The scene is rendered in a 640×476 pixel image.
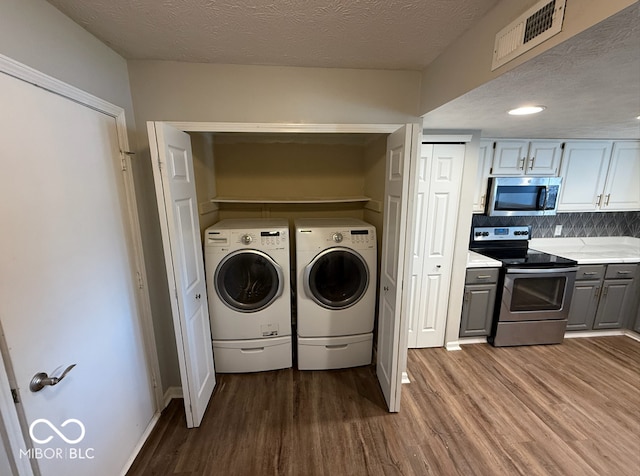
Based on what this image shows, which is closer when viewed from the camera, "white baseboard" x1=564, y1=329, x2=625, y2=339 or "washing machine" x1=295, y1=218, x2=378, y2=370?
"washing machine" x1=295, y1=218, x2=378, y2=370

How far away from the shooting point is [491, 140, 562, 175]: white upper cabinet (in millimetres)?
2680

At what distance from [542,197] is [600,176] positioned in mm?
774

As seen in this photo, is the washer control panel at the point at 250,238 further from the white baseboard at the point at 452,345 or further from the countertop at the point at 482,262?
the white baseboard at the point at 452,345

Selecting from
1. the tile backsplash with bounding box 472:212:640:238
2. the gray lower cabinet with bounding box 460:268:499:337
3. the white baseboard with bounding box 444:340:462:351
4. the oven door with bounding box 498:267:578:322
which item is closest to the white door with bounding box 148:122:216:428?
the white baseboard with bounding box 444:340:462:351

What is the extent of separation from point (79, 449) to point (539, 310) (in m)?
3.68

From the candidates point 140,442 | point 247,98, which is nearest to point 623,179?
point 247,98

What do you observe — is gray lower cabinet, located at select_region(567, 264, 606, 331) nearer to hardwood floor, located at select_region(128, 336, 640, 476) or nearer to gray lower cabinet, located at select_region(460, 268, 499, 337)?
hardwood floor, located at select_region(128, 336, 640, 476)

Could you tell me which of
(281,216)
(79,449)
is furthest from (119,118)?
(79,449)

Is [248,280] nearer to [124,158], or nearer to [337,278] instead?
[337,278]

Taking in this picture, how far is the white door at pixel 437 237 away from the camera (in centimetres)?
229

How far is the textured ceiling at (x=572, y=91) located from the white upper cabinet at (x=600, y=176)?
391 millimetres

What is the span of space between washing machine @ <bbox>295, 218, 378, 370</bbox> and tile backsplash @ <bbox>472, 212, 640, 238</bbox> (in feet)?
7.53

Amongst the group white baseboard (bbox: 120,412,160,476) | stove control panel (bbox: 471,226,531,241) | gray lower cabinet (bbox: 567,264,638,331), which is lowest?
white baseboard (bbox: 120,412,160,476)

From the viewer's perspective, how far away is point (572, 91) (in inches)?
53.2
